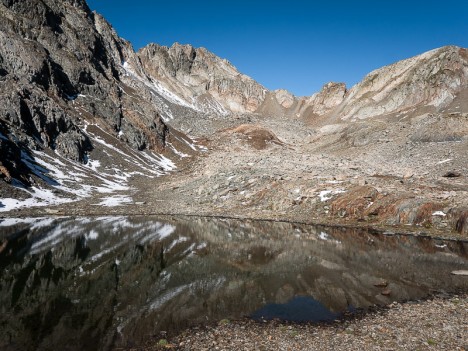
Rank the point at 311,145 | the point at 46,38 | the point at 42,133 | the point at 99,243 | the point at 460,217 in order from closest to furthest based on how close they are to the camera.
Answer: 1. the point at 99,243
2. the point at 460,217
3. the point at 42,133
4. the point at 46,38
5. the point at 311,145

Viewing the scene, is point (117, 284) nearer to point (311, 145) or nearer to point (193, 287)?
point (193, 287)

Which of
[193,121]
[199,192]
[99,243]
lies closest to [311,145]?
[193,121]

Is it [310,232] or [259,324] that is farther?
[310,232]

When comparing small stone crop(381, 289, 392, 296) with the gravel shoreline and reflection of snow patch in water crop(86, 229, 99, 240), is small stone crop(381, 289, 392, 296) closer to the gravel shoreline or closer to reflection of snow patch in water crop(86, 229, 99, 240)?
the gravel shoreline

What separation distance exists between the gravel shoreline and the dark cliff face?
55.8 metres

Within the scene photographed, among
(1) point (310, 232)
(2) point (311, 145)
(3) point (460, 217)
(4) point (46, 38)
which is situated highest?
(4) point (46, 38)

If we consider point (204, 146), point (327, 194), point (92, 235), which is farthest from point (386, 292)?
point (204, 146)

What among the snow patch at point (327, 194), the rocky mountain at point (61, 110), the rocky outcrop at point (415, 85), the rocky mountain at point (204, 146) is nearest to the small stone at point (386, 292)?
the rocky mountain at point (204, 146)

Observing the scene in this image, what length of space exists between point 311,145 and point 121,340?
12952cm

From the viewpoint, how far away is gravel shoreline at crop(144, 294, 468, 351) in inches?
620

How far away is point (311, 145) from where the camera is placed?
139250 millimetres

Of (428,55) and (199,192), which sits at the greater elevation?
(428,55)

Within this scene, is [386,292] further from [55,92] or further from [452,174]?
[55,92]

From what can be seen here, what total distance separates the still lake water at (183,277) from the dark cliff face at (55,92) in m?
36.6
